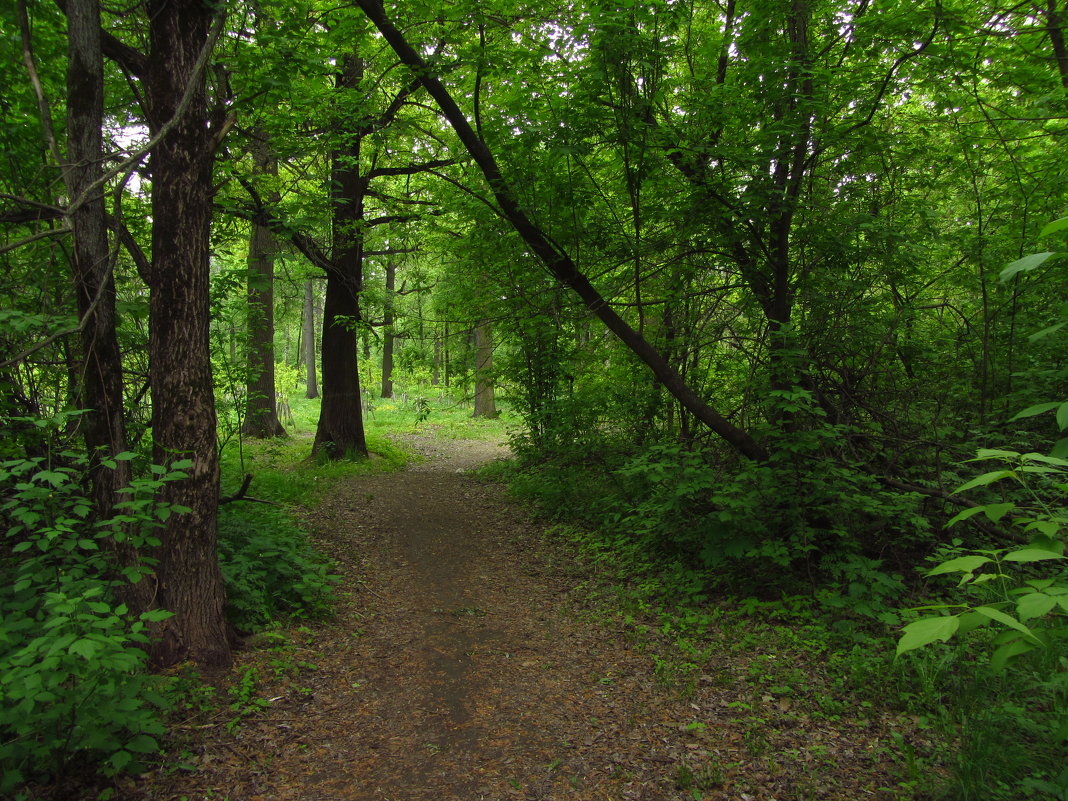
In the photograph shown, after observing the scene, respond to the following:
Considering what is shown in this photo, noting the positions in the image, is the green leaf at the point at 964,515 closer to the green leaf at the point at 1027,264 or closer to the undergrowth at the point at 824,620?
the green leaf at the point at 1027,264

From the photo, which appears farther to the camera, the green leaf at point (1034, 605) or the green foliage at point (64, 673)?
the green foliage at point (64, 673)

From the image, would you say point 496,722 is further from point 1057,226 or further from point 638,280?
point 638,280

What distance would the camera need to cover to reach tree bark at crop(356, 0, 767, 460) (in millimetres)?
6543

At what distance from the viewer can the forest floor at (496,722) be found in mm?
3545

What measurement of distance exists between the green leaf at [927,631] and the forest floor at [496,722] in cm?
256

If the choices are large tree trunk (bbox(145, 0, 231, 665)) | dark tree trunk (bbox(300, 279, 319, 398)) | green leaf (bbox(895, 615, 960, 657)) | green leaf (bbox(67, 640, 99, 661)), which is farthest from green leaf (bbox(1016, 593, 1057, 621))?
dark tree trunk (bbox(300, 279, 319, 398))

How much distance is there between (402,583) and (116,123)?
6.10 metres

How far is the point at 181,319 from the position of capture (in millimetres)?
4449

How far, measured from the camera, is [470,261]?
9961mm

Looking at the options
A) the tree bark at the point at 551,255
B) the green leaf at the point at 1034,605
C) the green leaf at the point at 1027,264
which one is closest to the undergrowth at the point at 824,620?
the tree bark at the point at 551,255

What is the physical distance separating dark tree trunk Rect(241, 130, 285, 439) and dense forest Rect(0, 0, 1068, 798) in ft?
1.04

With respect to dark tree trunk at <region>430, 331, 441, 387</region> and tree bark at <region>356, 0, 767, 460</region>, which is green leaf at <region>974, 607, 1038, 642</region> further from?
dark tree trunk at <region>430, 331, 441, 387</region>

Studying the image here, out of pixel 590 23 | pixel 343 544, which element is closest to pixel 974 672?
pixel 590 23

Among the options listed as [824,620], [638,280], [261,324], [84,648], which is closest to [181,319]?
[84,648]
